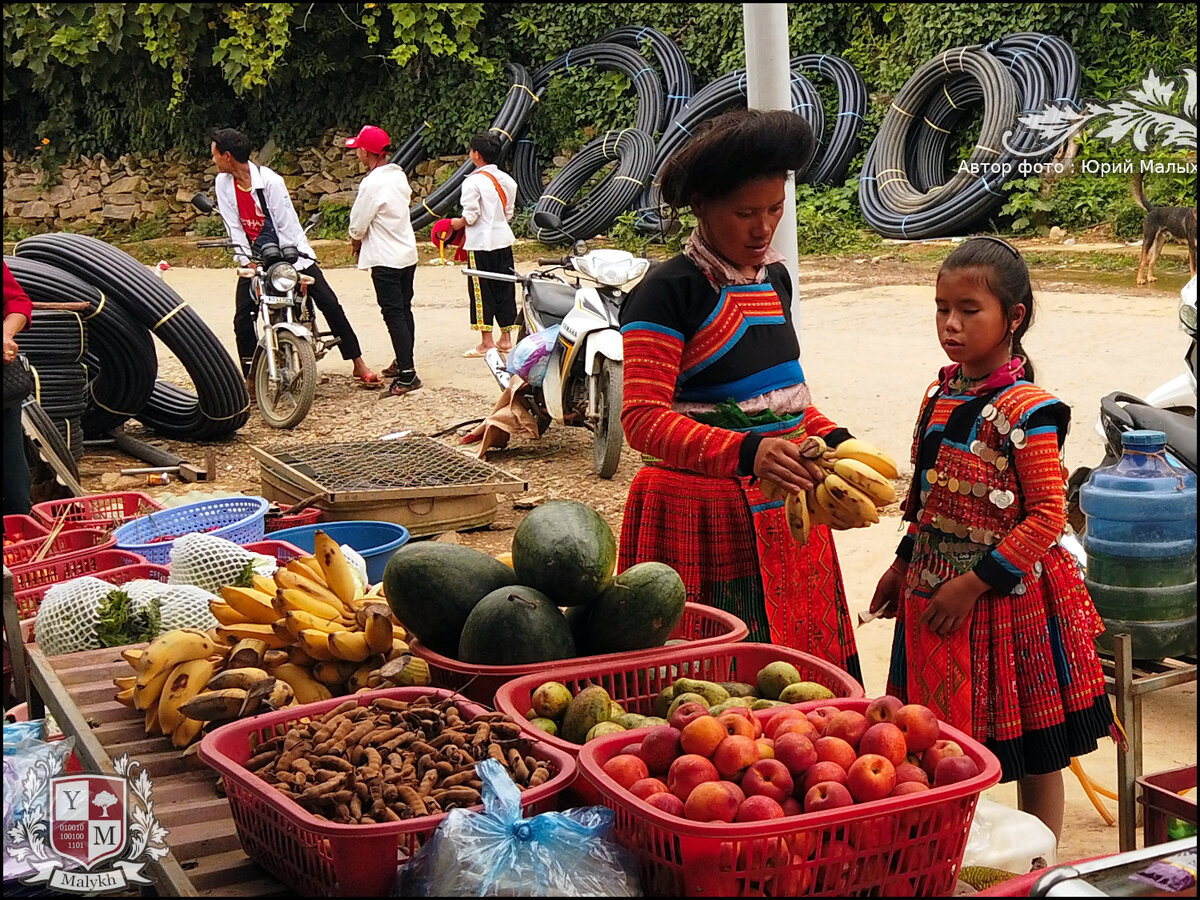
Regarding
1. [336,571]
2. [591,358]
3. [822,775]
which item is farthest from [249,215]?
[822,775]

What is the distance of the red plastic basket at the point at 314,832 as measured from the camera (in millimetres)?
1673

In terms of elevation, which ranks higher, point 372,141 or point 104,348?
point 372,141

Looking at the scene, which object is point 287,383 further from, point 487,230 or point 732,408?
point 732,408

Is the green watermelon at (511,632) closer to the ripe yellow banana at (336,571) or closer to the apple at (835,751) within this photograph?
the ripe yellow banana at (336,571)

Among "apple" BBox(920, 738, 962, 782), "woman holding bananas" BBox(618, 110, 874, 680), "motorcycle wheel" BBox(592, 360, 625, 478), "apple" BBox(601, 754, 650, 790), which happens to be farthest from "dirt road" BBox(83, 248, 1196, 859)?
"apple" BBox(601, 754, 650, 790)

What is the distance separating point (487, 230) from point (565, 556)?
8402 millimetres

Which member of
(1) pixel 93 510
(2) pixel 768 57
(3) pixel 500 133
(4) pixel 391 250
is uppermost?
(3) pixel 500 133

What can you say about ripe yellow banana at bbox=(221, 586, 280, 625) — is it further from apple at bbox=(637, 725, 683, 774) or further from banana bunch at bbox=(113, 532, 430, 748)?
apple at bbox=(637, 725, 683, 774)

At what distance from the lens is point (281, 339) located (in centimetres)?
859

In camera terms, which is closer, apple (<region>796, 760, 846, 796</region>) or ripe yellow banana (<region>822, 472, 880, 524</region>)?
apple (<region>796, 760, 846, 796</region>)

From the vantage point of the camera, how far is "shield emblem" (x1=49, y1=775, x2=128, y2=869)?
194 cm

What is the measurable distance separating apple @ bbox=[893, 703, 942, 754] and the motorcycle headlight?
7.50m

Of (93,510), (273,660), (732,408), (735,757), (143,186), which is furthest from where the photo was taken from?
(143,186)

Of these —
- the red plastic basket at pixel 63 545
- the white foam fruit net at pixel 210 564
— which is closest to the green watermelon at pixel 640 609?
the white foam fruit net at pixel 210 564
